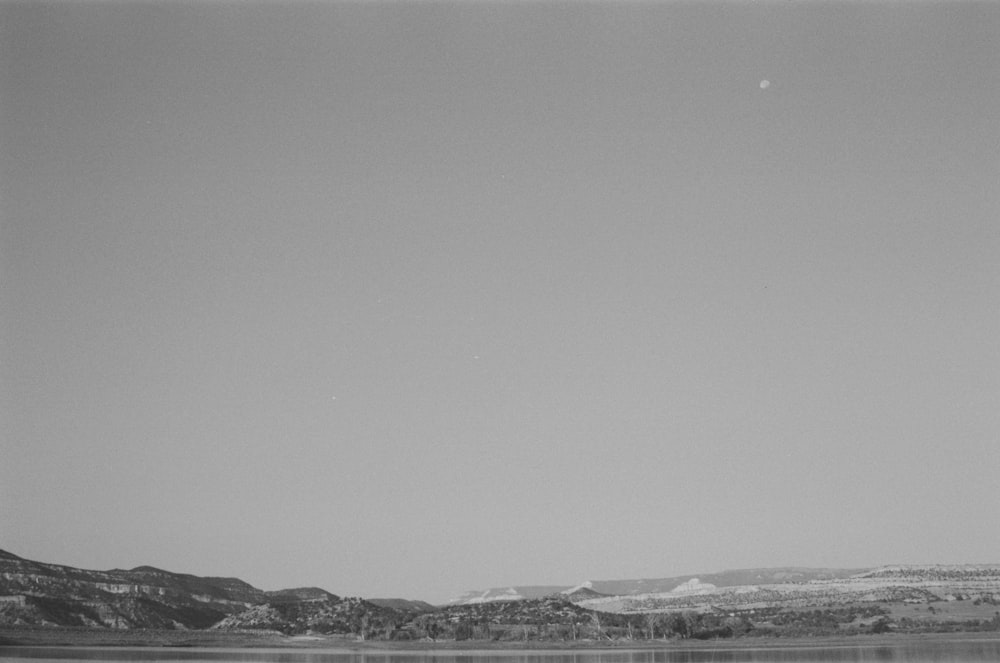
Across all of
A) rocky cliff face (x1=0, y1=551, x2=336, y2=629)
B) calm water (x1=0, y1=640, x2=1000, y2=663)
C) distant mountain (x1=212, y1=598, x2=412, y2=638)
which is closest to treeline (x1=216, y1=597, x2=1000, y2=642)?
distant mountain (x1=212, y1=598, x2=412, y2=638)

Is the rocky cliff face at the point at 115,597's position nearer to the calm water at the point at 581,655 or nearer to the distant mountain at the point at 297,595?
the distant mountain at the point at 297,595

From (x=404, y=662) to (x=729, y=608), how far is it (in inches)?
1137

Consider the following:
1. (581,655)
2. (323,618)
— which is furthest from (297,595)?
(581,655)

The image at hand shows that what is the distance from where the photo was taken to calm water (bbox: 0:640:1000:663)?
32.3 metres

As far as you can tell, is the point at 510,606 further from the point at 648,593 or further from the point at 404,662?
the point at 404,662

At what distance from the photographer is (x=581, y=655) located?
36781mm

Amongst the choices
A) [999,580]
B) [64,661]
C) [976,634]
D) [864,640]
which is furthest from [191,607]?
[999,580]

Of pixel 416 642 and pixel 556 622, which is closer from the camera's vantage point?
pixel 416 642

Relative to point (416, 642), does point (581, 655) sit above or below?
above

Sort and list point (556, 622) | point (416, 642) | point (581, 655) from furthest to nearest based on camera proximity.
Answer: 1. point (556, 622)
2. point (416, 642)
3. point (581, 655)

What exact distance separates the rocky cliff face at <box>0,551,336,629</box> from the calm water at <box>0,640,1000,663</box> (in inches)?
644

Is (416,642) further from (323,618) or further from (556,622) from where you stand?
(323,618)

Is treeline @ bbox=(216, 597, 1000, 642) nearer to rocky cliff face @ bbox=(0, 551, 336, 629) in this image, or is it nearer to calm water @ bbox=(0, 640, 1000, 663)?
rocky cliff face @ bbox=(0, 551, 336, 629)

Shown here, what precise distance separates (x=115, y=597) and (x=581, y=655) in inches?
1510
